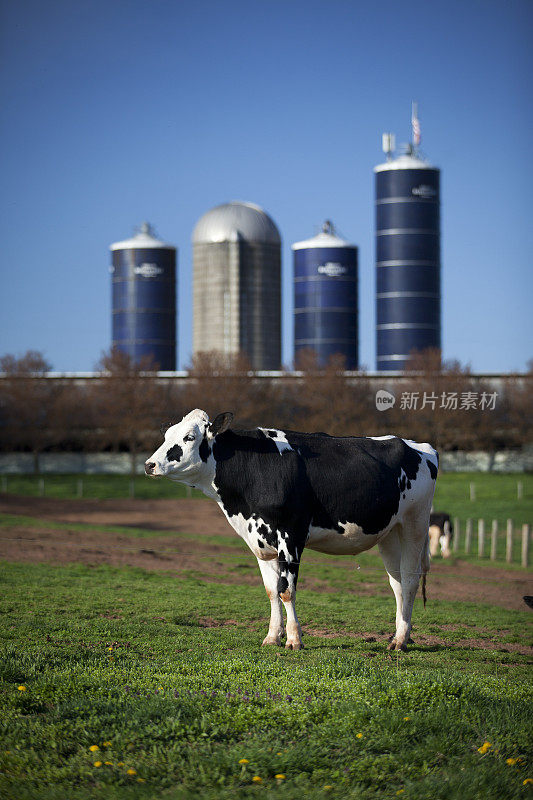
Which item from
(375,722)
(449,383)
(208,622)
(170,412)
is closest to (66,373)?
(170,412)

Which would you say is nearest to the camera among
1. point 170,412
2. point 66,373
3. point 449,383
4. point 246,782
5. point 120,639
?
point 246,782

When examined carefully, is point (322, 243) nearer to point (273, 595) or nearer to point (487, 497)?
point (487, 497)

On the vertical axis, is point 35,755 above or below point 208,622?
above

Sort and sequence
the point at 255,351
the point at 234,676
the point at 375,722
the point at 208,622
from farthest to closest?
the point at 255,351, the point at 208,622, the point at 234,676, the point at 375,722

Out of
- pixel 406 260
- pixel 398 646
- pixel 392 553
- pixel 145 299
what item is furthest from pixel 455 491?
pixel 145 299

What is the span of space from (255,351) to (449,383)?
46.5 meters

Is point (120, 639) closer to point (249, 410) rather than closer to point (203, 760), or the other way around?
point (203, 760)

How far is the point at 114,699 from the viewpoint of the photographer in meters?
7.21

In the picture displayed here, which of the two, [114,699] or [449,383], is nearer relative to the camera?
[114,699]

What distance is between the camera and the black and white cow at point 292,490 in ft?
33.3

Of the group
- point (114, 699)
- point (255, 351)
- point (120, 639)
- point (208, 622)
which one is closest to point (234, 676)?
point (114, 699)

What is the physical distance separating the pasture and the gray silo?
317 ft

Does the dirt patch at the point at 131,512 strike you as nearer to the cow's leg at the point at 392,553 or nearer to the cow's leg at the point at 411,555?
the cow's leg at the point at 392,553

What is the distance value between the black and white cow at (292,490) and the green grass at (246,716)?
922 mm
